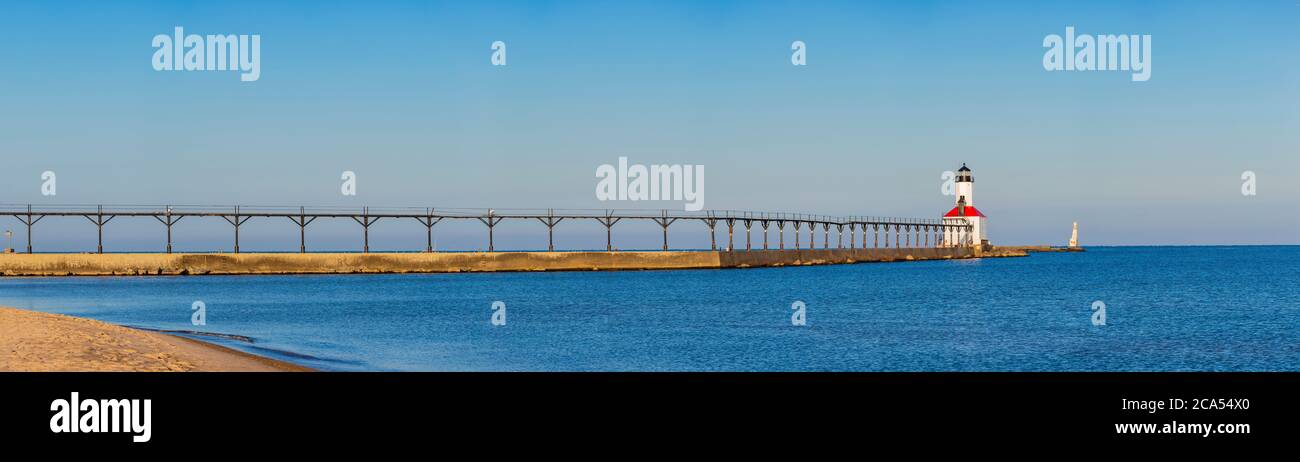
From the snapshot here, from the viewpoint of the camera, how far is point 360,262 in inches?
3221

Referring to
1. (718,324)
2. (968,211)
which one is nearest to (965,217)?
(968,211)

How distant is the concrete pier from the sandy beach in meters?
57.0

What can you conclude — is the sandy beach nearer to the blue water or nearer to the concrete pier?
the blue water

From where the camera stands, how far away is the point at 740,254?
95.6 metres

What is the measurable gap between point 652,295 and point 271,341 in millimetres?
29165

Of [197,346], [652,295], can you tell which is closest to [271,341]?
[197,346]

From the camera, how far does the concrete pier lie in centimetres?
7338
